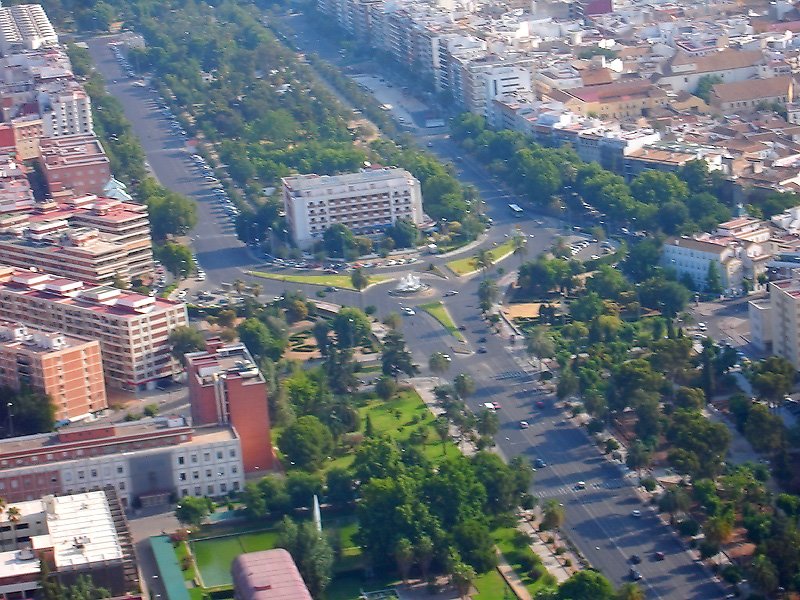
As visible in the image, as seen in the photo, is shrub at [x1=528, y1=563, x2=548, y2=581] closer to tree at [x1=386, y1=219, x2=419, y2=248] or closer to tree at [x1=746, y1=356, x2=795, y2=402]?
tree at [x1=746, y1=356, x2=795, y2=402]

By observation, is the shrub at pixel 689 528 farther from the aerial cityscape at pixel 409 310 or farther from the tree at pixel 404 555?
the tree at pixel 404 555

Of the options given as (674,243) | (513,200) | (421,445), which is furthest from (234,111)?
(421,445)

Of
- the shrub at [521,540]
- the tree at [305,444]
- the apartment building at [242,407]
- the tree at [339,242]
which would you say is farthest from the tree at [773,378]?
the tree at [339,242]

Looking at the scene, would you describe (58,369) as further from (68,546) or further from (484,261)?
(484,261)

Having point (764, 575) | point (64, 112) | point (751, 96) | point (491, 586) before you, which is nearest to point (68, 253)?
point (64, 112)

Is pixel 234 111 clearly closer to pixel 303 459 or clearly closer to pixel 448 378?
pixel 448 378

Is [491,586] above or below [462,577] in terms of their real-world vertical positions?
below

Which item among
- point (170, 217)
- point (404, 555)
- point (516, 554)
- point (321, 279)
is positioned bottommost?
point (321, 279)
